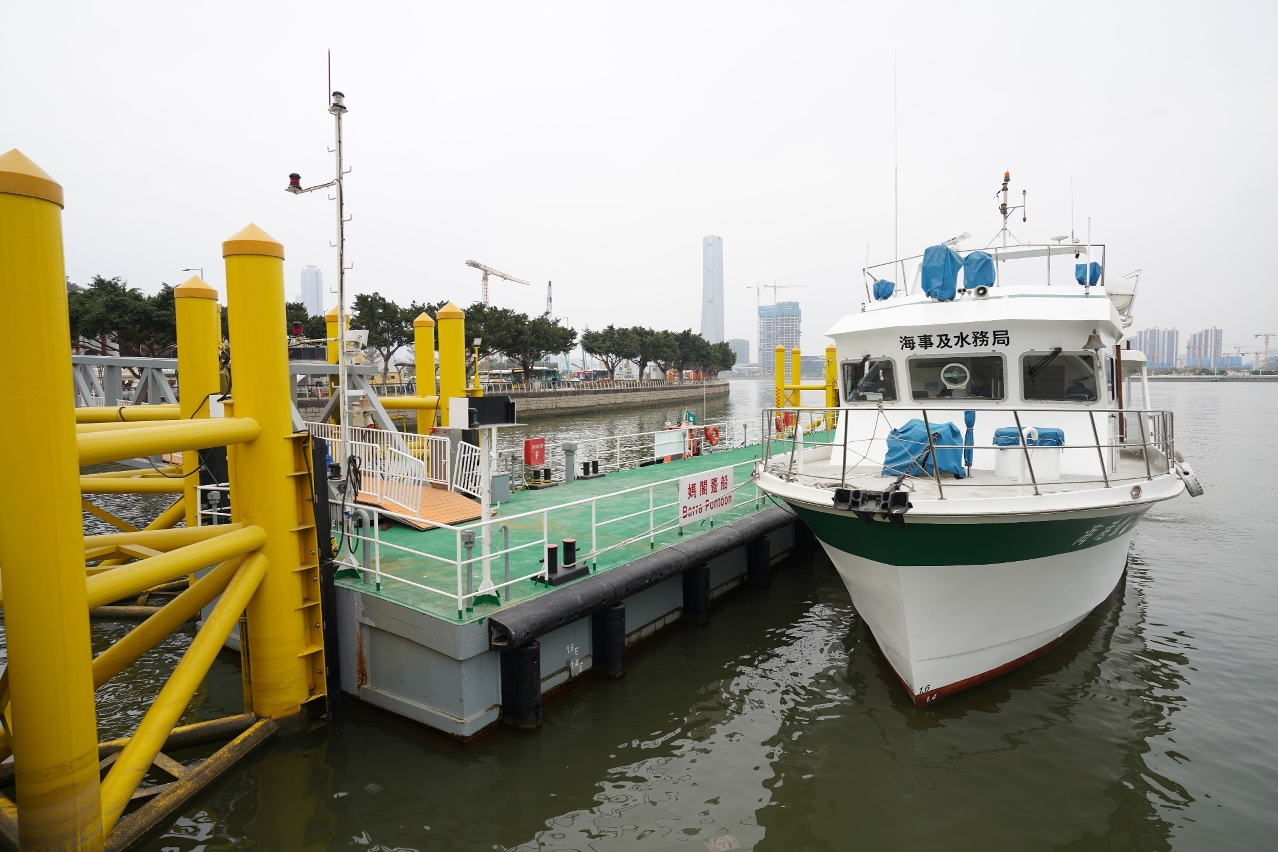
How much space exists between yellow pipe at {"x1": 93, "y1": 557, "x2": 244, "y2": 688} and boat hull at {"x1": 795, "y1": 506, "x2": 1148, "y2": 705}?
6550mm

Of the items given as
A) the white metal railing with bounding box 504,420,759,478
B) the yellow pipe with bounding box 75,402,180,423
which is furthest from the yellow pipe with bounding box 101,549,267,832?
the white metal railing with bounding box 504,420,759,478

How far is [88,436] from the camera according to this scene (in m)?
5.22

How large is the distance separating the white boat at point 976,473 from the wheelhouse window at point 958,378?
0.07 feet

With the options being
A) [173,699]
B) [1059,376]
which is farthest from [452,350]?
[1059,376]

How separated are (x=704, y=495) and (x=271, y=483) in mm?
6558

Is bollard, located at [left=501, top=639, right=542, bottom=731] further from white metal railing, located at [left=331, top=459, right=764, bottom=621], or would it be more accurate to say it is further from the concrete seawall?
the concrete seawall

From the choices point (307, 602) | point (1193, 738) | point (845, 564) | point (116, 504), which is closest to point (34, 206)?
point (307, 602)

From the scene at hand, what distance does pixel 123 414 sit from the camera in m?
10.1

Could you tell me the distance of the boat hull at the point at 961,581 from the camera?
753cm

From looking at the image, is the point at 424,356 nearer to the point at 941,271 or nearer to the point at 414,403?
the point at 414,403

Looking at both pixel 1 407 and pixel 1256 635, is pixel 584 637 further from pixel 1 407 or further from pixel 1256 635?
pixel 1256 635

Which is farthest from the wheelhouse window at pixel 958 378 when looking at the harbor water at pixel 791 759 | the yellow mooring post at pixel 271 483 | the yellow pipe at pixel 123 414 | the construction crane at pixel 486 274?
the construction crane at pixel 486 274

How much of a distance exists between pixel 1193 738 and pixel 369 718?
379 inches

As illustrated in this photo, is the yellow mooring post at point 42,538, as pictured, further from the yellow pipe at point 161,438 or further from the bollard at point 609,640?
the bollard at point 609,640
